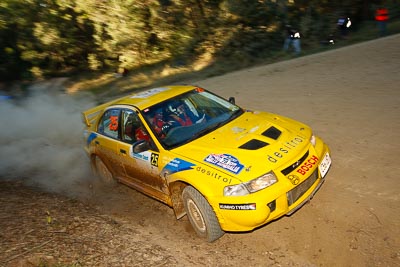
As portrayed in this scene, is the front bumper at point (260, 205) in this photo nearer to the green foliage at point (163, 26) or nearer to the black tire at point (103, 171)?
the black tire at point (103, 171)

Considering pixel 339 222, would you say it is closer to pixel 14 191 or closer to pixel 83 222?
pixel 83 222

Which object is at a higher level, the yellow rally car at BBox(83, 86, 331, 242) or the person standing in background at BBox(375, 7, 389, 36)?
the person standing in background at BBox(375, 7, 389, 36)

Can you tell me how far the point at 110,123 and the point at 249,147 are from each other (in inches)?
101

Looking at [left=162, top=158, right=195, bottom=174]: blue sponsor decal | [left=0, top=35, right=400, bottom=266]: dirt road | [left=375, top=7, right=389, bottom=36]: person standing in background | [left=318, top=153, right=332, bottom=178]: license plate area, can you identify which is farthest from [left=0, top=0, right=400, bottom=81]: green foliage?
[left=162, top=158, right=195, bottom=174]: blue sponsor decal

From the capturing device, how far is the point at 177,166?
464 cm

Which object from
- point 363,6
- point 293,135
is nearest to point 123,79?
point 363,6

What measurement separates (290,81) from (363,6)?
9.79 metres

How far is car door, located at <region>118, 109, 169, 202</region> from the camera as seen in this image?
5047mm

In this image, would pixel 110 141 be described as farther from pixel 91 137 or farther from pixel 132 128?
pixel 91 137

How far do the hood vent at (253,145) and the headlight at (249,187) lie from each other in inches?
18.0

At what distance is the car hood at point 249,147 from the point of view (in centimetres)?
431

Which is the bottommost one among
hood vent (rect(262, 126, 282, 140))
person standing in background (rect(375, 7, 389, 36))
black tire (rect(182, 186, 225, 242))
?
black tire (rect(182, 186, 225, 242))

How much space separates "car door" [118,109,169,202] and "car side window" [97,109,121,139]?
22cm

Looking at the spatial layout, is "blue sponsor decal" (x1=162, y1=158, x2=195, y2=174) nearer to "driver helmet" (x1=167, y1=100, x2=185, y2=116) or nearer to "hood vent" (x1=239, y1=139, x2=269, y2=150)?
"hood vent" (x1=239, y1=139, x2=269, y2=150)
